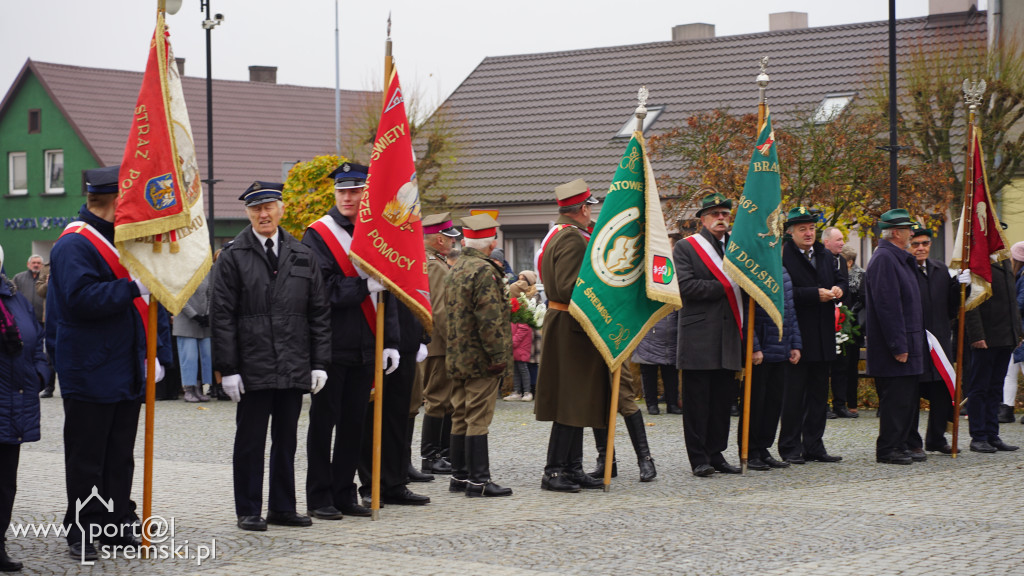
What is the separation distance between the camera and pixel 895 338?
11.8 meters

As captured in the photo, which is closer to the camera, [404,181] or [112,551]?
[112,551]

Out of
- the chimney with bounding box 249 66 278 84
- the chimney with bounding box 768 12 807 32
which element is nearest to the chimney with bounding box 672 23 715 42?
the chimney with bounding box 768 12 807 32

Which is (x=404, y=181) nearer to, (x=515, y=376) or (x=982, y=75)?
(x=515, y=376)

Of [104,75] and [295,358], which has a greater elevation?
[104,75]

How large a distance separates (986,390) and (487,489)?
572 centimetres

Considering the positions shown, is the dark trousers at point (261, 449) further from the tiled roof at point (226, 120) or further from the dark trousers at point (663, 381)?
the tiled roof at point (226, 120)

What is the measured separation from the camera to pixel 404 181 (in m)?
9.07

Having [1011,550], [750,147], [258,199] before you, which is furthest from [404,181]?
[750,147]

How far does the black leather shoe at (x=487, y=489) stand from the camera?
9.91 metres

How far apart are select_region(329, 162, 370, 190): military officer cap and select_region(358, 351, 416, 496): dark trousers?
4.12 ft

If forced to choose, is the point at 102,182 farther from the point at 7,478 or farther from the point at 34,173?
the point at 34,173

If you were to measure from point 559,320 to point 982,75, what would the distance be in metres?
14.7

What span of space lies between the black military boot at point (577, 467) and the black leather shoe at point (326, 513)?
2131mm

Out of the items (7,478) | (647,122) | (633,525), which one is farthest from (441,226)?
(647,122)
